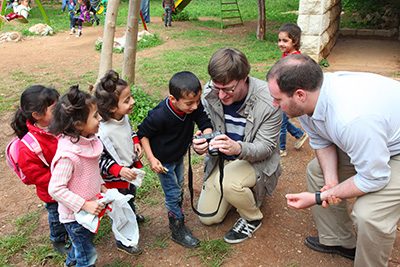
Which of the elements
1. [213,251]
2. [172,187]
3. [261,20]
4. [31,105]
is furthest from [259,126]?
[261,20]

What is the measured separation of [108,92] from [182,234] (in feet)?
4.10

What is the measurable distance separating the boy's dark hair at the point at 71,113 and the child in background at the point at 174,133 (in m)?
0.57

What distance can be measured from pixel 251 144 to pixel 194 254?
94 centimetres

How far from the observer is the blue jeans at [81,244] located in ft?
6.98

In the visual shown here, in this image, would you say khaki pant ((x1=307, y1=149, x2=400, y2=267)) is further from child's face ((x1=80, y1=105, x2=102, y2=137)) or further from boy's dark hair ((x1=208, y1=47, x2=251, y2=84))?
child's face ((x1=80, y1=105, x2=102, y2=137))

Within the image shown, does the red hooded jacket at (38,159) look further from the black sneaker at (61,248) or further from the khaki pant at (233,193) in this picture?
the khaki pant at (233,193)

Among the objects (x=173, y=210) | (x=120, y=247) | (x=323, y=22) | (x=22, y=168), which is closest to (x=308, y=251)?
(x=173, y=210)

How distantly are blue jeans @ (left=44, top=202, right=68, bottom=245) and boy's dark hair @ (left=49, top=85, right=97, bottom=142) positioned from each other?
765 mm

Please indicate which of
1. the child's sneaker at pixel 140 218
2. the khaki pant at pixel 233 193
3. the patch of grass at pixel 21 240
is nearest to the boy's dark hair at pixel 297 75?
the khaki pant at pixel 233 193

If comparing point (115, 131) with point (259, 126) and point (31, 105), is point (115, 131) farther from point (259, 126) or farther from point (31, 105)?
point (259, 126)

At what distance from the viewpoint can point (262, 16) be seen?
962 centimetres

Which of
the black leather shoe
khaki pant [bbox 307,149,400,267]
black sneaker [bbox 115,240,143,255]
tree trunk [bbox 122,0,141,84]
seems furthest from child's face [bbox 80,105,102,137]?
tree trunk [bbox 122,0,141,84]

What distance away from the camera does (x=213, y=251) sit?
8.55ft

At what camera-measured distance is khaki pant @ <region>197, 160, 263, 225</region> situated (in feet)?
8.65
